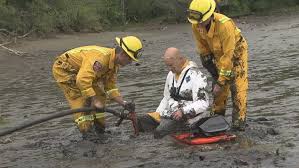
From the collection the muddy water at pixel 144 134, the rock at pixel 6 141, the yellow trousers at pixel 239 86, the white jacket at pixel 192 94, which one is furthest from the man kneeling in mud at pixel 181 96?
the rock at pixel 6 141

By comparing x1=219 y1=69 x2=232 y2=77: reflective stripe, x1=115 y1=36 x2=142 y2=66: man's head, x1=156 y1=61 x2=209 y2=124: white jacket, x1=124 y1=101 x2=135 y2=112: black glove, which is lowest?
x1=124 y1=101 x2=135 y2=112: black glove

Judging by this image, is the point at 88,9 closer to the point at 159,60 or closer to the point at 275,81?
the point at 159,60

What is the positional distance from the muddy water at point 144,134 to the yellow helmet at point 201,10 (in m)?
1.87

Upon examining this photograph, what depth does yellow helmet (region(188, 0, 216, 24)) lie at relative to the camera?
29.2ft

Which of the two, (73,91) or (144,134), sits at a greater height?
(73,91)

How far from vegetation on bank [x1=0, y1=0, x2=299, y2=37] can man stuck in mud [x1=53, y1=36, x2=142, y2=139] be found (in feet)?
60.5

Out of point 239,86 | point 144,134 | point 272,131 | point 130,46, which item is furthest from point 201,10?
point 144,134

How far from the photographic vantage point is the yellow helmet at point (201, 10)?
8898mm

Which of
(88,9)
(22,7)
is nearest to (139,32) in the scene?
(88,9)

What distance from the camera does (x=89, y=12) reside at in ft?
126

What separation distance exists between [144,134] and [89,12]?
95.3ft

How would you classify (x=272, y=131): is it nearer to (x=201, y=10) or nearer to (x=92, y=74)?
(x=201, y=10)

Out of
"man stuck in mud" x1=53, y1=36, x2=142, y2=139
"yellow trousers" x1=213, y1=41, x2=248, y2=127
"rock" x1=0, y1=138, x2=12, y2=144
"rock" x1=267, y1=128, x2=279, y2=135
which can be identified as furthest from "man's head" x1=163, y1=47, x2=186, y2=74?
"rock" x1=0, y1=138, x2=12, y2=144

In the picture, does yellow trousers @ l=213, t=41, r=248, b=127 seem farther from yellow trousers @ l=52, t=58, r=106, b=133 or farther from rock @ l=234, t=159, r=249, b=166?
yellow trousers @ l=52, t=58, r=106, b=133
